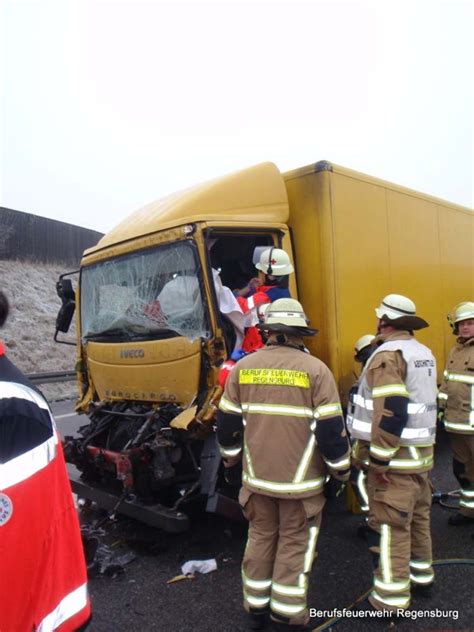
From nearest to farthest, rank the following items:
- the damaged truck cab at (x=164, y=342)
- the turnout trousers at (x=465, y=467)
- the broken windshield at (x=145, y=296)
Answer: the damaged truck cab at (x=164, y=342)
the broken windshield at (x=145, y=296)
the turnout trousers at (x=465, y=467)

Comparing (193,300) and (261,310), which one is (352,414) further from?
(193,300)

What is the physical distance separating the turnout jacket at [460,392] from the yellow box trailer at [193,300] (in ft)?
2.52

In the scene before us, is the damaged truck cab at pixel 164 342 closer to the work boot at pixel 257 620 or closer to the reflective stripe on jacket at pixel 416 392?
the work boot at pixel 257 620

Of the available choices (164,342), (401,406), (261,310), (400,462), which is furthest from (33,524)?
(164,342)

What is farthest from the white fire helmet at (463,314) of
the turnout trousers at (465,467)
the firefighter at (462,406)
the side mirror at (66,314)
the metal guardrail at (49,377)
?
the metal guardrail at (49,377)

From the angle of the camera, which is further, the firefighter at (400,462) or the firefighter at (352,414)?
the firefighter at (352,414)

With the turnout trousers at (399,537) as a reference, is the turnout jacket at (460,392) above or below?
above

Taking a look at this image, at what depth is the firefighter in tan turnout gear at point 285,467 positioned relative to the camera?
2852 mm

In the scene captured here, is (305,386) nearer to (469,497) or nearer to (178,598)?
(178,598)

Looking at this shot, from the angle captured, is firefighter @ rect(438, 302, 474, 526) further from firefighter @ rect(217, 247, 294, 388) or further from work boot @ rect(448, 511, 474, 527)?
firefighter @ rect(217, 247, 294, 388)

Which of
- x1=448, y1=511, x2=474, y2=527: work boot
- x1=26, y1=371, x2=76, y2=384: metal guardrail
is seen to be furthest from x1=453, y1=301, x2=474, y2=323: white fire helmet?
x1=26, y1=371, x2=76, y2=384: metal guardrail

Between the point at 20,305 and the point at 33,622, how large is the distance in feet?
66.1

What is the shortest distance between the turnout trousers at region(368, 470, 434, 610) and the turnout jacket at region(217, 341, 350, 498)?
0.40 metres

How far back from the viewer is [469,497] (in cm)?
418
